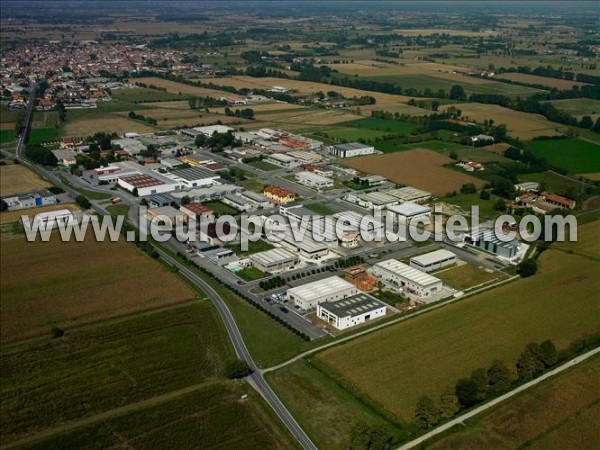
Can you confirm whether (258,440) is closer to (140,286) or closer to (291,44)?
(140,286)

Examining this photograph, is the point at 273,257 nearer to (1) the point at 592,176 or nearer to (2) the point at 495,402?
(2) the point at 495,402

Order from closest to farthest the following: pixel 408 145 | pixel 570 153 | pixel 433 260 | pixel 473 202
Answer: pixel 433 260, pixel 473 202, pixel 570 153, pixel 408 145

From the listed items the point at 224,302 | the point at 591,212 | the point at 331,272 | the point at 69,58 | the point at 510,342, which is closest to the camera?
the point at 510,342

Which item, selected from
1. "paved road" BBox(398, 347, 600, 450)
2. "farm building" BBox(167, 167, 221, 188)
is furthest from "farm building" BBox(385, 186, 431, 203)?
"paved road" BBox(398, 347, 600, 450)

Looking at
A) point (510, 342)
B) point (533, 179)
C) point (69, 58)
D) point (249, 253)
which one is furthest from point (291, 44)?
point (510, 342)

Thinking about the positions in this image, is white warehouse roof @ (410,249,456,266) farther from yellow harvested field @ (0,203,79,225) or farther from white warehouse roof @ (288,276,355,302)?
yellow harvested field @ (0,203,79,225)

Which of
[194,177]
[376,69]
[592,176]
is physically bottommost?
[592,176]

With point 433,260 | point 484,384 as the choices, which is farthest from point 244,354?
point 433,260
